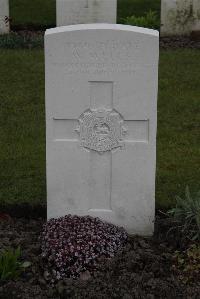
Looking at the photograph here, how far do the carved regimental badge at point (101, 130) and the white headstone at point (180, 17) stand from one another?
881 centimetres

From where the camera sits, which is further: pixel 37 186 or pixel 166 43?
pixel 166 43

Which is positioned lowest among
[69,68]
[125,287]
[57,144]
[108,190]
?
[125,287]

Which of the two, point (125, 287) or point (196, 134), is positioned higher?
point (196, 134)

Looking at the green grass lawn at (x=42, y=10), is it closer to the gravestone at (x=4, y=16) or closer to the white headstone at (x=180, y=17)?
the gravestone at (x=4, y=16)

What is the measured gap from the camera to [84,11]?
13.7 metres

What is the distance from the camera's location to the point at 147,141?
5.35 metres

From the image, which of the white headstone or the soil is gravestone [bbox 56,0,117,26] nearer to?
the white headstone

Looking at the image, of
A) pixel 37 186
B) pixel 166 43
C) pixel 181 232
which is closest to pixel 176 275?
pixel 181 232

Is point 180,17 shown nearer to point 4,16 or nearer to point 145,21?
point 145,21

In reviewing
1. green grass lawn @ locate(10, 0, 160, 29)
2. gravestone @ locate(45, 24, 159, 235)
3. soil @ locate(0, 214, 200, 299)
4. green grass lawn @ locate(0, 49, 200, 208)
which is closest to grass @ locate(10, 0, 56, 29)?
green grass lawn @ locate(10, 0, 160, 29)

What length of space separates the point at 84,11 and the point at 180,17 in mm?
1943

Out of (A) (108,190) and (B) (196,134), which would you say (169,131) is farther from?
(A) (108,190)

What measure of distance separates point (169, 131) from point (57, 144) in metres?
3.37

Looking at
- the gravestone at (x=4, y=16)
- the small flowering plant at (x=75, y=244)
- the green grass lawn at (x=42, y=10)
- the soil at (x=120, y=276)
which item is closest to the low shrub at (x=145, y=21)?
the green grass lawn at (x=42, y=10)
